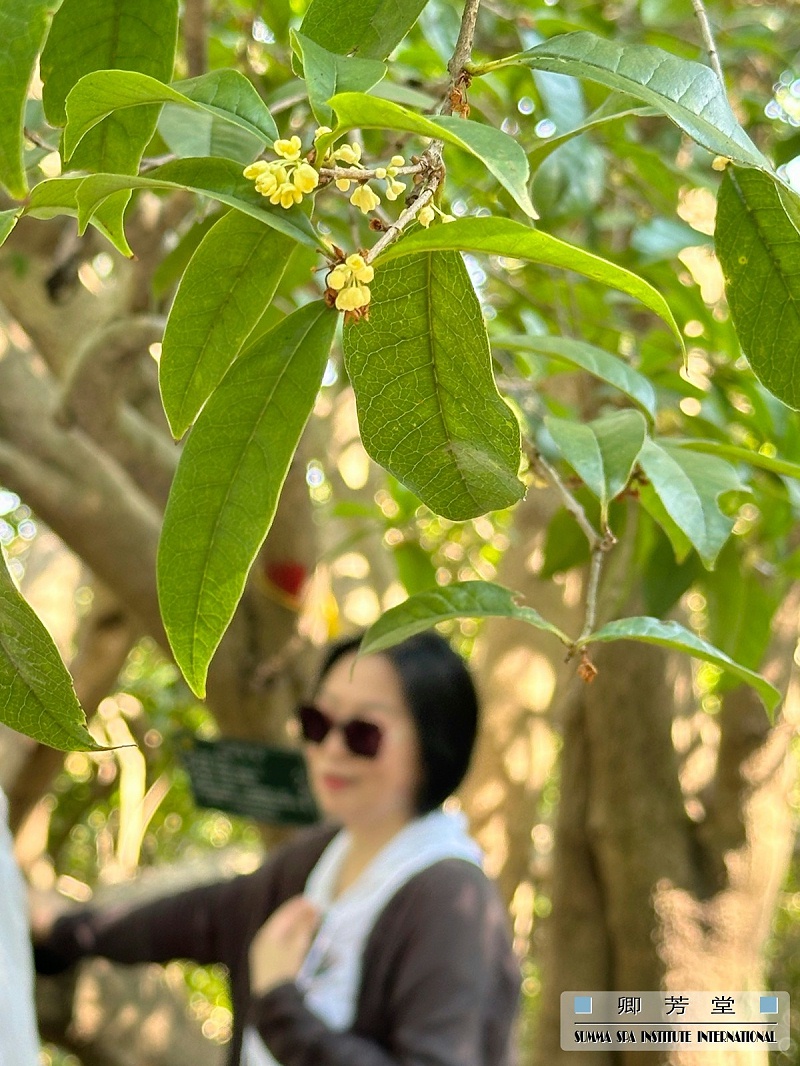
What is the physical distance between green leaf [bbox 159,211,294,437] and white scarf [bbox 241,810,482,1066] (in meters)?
0.94

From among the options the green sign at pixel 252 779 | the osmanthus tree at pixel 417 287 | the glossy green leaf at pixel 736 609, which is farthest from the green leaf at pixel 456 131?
the green sign at pixel 252 779

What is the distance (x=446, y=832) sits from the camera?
4.49 ft

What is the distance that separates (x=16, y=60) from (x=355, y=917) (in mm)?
1082

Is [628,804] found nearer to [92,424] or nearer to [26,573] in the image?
[92,424]

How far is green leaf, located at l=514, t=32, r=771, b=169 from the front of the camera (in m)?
0.37

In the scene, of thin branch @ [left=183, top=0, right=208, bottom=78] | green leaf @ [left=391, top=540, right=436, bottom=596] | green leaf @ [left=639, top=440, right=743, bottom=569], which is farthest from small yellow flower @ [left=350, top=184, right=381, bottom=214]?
green leaf @ [left=391, top=540, right=436, bottom=596]

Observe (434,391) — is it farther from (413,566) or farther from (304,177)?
(413,566)

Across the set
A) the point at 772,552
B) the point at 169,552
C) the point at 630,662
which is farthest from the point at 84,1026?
the point at 169,552

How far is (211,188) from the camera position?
426 millimetres

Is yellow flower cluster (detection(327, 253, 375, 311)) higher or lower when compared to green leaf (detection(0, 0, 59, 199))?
lower

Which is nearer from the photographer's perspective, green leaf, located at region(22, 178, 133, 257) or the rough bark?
green leaf, located at region(22, 178, 133, 257)

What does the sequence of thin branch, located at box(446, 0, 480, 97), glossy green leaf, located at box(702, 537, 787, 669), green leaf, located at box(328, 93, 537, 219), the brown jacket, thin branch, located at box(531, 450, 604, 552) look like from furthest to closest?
the brown jacket → glossy green leaf, located at box(702, 537, 787, 669) → thin branch, located at box(531, 450, 604, 552) → thin branch, located at box(446, 0, 480, 97) → green leaf, located at box(328, 93, 537, 219)

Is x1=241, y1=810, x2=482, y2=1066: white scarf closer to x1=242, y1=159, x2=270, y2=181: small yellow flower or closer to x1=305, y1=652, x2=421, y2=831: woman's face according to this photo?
x1=305, y1=652, x2=421, y2=831: woman's face

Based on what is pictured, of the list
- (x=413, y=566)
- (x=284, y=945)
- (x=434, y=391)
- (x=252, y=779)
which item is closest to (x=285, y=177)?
(x=434, y=391)
